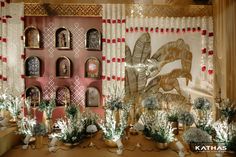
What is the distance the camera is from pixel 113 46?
19.8ft

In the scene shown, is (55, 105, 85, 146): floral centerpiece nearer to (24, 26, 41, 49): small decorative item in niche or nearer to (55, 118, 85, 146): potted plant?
(55, 118, 85, 146): potted plant

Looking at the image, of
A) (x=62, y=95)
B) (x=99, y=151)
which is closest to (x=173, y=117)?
(x=99, y=151)

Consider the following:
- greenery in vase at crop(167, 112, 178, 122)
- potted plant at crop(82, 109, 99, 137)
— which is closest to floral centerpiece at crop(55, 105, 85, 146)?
potted plant at crop(82, 109, 99, 137)

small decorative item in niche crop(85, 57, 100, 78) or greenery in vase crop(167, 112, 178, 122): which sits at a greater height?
small decorative item in niche crop(85, 57, 100, 78)

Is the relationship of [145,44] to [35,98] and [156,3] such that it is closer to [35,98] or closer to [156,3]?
[156,3]

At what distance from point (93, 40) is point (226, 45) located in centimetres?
260

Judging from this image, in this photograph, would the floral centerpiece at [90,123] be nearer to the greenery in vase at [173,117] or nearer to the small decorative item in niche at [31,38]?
the greenery in vase at [173,117]

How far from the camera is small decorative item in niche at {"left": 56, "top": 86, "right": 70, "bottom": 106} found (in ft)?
20.2

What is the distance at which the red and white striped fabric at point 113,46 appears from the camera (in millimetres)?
5984

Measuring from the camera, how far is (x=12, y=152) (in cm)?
380

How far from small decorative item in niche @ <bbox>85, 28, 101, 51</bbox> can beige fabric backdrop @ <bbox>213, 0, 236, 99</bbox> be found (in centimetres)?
237

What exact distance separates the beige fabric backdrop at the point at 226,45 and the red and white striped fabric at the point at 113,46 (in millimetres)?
1864

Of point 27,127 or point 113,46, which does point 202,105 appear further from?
point 27,127

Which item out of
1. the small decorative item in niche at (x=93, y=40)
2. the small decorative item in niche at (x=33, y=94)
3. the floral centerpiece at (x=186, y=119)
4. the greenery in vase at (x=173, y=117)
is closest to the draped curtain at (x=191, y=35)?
the small decorative item in niche at (x=93, y=40)
